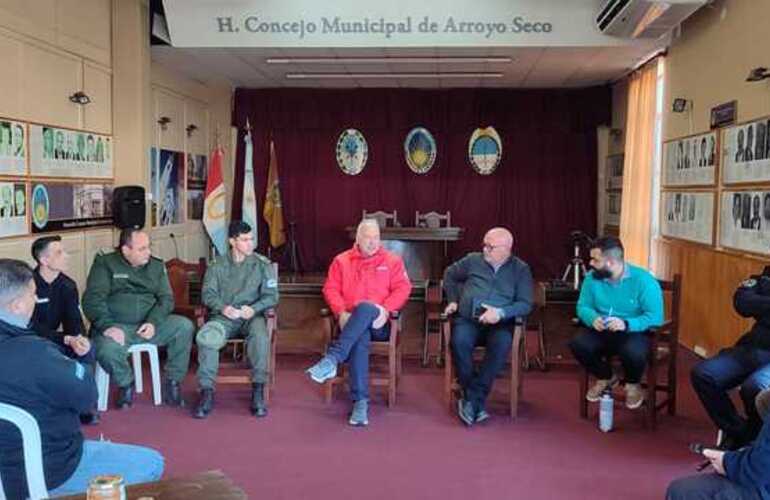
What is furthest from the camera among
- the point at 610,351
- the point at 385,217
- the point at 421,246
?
the point at 385,217

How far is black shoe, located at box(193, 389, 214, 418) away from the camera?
4.62 m

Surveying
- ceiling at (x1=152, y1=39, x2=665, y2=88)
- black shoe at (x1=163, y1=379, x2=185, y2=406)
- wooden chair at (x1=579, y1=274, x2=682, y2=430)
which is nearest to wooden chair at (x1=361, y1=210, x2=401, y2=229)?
ceiling at (x1=152, y1=39, x2=665, y2=88)

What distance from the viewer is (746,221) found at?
5328 mm

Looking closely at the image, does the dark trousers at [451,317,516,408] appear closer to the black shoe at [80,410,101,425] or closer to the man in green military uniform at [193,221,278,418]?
the man in green military uniform at [193,221,278,418]

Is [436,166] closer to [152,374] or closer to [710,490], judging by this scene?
[152,374]

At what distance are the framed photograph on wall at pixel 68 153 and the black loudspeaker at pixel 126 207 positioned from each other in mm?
240

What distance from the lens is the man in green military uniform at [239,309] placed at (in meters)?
4.72

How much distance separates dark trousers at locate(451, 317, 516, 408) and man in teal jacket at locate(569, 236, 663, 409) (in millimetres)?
407

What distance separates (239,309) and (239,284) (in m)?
0.19

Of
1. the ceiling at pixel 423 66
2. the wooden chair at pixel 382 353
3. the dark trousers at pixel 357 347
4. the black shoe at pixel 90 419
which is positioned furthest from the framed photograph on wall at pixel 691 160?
the black shoe at pixel 90 419

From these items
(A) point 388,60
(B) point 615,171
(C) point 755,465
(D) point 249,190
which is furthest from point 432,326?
(D) point 249,190

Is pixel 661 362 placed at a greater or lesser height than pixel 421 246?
lesser

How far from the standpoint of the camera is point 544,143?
9.99m

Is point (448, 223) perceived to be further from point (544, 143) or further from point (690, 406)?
point (690, 406)
